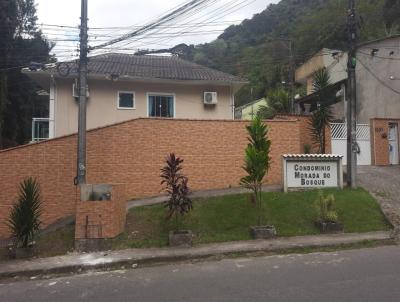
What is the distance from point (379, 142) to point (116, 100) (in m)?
11.8

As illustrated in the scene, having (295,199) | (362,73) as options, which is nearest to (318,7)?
(362,73)

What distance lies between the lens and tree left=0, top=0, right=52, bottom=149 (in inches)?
1228

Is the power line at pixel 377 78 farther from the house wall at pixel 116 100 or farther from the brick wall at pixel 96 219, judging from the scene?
the brick wall at pixel 96 219

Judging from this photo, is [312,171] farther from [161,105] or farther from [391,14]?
[391,14]

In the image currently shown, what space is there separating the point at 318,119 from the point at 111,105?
916 cm

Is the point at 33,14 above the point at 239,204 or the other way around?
above

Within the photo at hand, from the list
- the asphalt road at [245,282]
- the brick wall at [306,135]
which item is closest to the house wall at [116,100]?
the brick wall at [306,135]

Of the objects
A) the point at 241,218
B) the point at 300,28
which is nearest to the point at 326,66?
the point at 300,28

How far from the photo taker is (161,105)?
72.4 feet

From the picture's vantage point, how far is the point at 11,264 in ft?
34.0

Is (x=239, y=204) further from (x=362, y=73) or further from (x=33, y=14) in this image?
(x=33, y=14)

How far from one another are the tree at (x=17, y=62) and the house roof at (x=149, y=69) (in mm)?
9740

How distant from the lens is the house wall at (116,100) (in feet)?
68.4

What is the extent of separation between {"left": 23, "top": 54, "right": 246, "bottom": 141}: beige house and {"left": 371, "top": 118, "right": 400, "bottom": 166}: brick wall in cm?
639
